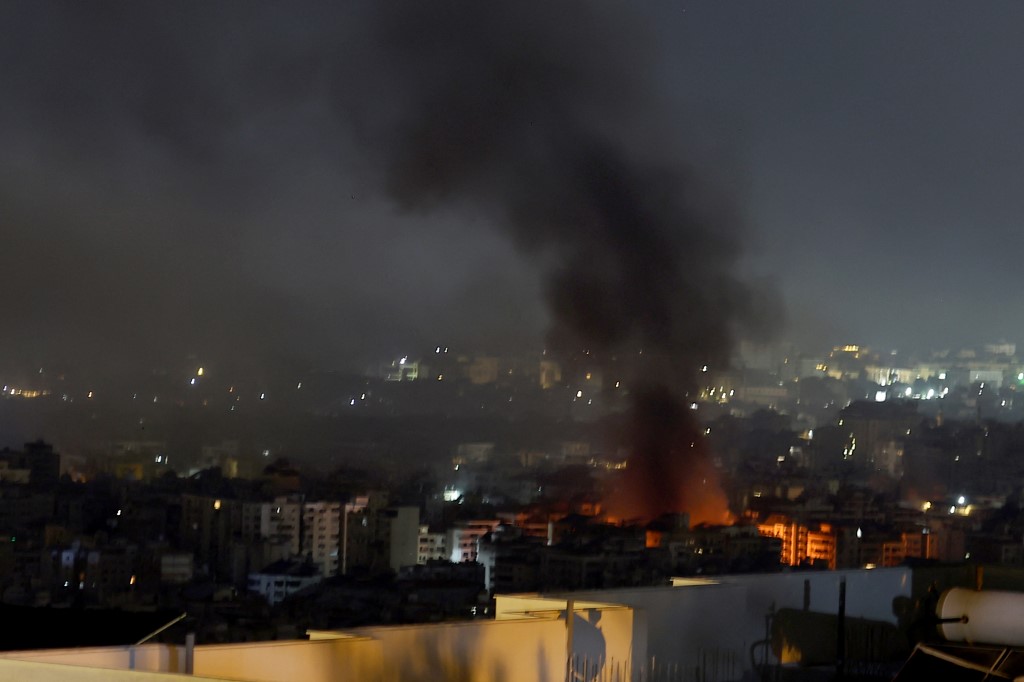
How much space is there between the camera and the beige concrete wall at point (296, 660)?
3.67 metres

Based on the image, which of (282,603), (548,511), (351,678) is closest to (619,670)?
(351,678)

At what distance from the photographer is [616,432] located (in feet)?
71.6

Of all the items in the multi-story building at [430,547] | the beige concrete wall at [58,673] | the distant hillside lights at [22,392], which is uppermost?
the distant hillside lights at [22,392]

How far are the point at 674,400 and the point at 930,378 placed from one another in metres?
5.05

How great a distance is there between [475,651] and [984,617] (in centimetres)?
187

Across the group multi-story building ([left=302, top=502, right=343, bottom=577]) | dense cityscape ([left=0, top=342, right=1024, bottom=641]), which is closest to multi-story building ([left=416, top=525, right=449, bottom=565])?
dense cityscape ([left=0, top=342, right=1024, bottom=641])

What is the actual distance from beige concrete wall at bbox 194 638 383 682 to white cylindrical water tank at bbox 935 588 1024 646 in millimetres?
1879

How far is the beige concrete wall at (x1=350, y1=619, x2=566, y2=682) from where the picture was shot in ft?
13.6

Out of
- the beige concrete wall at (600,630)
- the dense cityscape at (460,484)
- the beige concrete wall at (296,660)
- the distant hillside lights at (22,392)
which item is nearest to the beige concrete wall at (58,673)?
the beige concrete wall at (296,660)

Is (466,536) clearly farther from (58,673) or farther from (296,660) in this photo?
(58,673)

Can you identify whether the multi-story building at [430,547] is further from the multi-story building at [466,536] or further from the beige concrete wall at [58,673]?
the beige concrete wall at [58,673]

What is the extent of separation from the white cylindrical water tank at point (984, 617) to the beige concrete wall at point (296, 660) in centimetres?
188

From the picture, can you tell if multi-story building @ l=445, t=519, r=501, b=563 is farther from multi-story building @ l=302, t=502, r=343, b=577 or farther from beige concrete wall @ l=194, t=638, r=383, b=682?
beige concrete wall @ l=194, t=638, r=383, b=682

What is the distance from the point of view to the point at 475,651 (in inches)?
167
